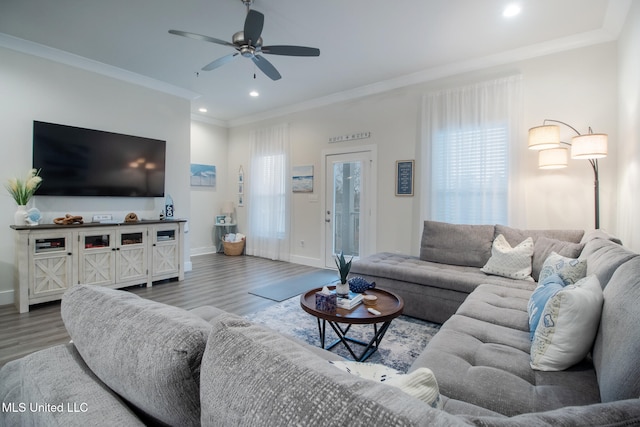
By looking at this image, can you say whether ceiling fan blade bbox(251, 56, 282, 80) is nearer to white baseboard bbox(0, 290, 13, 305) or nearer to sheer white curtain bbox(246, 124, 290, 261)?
sheer white curtain bbox(246, 124, 290, 261)

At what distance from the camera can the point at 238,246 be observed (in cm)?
641

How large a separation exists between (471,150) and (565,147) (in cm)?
94

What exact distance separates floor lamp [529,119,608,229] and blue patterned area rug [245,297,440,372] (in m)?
2.02

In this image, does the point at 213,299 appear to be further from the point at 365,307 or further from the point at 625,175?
the point at 625,175

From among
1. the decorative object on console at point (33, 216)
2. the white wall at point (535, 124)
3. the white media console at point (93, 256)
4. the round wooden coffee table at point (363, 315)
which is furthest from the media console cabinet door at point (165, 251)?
the white wall at point (535, 124)

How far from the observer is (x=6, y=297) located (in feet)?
11.2

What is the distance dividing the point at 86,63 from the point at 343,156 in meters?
3.76

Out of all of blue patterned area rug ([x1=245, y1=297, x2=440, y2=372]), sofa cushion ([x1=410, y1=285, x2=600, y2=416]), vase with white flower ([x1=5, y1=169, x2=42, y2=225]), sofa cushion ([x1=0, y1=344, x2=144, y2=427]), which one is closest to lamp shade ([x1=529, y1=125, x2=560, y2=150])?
sofa cushion ([x1=410, y1=285, x2=600, y2=416])

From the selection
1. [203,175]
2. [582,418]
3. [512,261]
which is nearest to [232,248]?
[203,175]

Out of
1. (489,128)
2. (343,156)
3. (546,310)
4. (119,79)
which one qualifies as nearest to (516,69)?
(489,128)

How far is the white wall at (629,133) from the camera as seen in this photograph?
2.42 meters

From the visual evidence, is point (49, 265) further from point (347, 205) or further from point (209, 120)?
point (209, 120)

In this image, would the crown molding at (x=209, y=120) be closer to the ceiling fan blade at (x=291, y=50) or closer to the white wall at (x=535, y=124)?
the white wall at (x=535, y=124)

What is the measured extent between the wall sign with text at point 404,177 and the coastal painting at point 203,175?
411 cm
